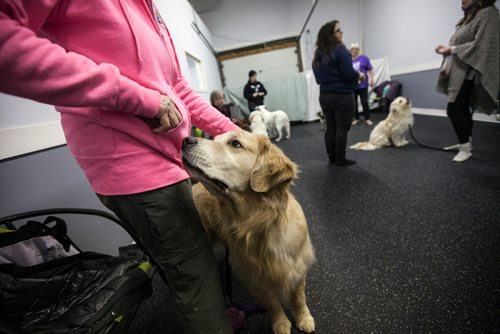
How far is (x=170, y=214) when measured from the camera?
Answer: 812 millimetres

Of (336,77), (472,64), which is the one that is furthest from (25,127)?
(472,64)

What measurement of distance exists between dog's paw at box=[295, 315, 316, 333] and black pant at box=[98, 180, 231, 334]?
46 cm

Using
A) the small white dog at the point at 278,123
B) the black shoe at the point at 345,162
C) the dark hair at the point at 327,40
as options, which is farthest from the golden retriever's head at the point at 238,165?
the small white dog at the point at 278,123

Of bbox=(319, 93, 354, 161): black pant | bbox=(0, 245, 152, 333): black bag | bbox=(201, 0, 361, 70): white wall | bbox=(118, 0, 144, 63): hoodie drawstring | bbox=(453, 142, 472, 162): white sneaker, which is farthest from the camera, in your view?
bbox=(201, 0, 361, 70): white wall

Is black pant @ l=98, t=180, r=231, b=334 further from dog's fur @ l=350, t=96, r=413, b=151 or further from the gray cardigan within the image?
dog's fur @ l=350, t=96, r=413, b=151

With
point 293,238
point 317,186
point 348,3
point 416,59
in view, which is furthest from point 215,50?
point 293,238

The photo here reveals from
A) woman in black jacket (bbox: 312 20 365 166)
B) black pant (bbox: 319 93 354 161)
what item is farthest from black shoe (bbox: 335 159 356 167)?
woman in black jacket (bbox: 312 20 365 166)

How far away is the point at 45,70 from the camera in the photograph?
1.55ft

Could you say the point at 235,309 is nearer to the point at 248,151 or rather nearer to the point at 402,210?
the point at 248,151

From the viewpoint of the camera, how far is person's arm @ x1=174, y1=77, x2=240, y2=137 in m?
1.11

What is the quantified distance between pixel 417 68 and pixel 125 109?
7306mm

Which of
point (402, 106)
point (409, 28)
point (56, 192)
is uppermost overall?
point (409, 28)

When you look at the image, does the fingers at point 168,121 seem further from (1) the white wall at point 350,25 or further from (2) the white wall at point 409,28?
(1) the white wall at point 350,25

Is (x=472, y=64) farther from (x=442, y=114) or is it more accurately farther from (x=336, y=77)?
(x=442, y=114)
